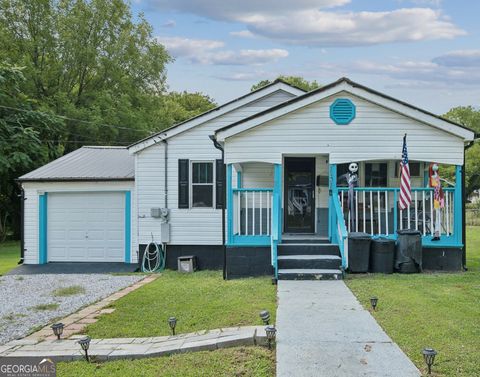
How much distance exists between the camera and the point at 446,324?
18.9 feet

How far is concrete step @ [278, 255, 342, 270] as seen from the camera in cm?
931

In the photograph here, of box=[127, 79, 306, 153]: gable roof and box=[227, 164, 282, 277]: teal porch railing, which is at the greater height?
box=[127, 79, 306, 153]: gable roof

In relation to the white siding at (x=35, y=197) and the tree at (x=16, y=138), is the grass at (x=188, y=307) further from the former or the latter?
the tree at (x=16, y=138)

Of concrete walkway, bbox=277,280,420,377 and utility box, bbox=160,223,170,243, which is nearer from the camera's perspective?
concrete walkway, bbox=277,280,420,377

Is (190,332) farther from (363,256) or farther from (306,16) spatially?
(306,16)

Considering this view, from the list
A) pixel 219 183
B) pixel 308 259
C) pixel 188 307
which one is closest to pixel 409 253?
pixel 308 259

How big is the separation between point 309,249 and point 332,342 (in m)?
4.85

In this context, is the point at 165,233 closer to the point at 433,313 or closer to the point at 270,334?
the point at 433,313

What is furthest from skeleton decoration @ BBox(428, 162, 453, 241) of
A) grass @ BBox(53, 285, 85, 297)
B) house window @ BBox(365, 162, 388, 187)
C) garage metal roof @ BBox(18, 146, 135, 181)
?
garage metal roof @ BBox(18, 146, 135, 181)

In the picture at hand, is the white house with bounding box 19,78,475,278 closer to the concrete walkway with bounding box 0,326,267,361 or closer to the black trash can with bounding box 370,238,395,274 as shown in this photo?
the black trash can with bounding box 370,238,395,274

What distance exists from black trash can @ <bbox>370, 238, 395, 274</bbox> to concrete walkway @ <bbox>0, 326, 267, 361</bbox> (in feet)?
16.1

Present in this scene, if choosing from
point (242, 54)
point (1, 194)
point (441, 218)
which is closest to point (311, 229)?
point (441, 218)

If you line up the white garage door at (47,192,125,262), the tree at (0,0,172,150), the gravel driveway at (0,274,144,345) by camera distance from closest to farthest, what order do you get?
the gravel driveway at (0,274,144,345)
the white garage door at (47,192,125,262)
the tree at (0,0,172,150)

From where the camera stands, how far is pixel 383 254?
31.6 ft
